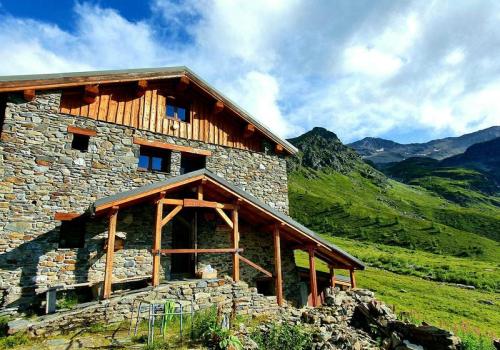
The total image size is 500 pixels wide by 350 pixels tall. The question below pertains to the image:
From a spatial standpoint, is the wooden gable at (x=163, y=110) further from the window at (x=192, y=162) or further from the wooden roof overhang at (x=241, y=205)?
the wooden roof overhang at (x=241, y=205)

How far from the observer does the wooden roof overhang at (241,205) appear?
36.6 feet

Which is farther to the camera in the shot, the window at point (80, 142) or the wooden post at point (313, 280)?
the wooden post at point (313, 280)

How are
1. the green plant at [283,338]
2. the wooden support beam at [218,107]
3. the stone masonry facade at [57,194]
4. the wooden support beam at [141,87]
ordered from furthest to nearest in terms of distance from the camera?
1. the wooden support beam at [218,107]
2. the wooden support beam at [141,87]
3. the stone masonry facade at [57,194]
4. the green plant at [283,338]

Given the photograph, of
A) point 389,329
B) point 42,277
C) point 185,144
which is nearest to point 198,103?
point 185,144

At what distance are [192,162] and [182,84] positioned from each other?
366cm

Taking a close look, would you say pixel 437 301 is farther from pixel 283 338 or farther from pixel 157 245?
pixel 157 245

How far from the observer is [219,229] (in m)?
15.2

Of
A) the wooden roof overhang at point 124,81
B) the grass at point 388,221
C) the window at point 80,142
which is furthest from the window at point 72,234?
the grass at point 388,221

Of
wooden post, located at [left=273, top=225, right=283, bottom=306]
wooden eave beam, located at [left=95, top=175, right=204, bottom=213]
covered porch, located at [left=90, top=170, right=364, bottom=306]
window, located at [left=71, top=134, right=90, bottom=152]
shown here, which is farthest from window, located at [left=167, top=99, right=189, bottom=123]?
wooden post, located at [left=273, top=225, right=283, bottom=306]

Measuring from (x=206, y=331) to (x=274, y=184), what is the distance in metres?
9.83

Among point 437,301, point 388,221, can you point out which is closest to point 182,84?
point 437,301

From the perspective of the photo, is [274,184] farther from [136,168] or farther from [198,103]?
[136,168]

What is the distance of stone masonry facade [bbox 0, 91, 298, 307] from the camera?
11.6 metres

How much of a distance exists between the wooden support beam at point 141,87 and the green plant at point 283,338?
35.0 feet
